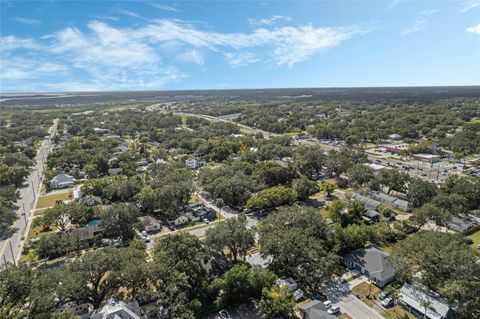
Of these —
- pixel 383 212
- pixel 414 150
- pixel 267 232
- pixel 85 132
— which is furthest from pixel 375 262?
pixel 85 132

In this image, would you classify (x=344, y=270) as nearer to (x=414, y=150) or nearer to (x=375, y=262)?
(x=375, y=262)

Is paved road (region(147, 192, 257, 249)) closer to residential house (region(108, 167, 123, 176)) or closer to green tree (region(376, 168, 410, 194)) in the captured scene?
residential house (region(108, 167, 123, 176))

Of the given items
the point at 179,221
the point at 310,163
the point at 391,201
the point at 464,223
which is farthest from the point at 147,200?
the point at 464,223

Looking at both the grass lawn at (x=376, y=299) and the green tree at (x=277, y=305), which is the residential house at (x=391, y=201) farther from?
the green tree at (x=277, y=305)

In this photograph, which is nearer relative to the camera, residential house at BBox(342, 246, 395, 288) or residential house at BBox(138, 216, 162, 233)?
residential house at BBox(342, 246, 395, 288)

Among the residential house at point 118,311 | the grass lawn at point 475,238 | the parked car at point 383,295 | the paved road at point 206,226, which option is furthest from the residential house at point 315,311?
the grass lawn at point 475,238

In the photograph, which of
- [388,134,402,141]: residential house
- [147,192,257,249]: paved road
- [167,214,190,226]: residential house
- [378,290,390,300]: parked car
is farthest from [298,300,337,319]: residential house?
[388,134,402,141]: residential house
